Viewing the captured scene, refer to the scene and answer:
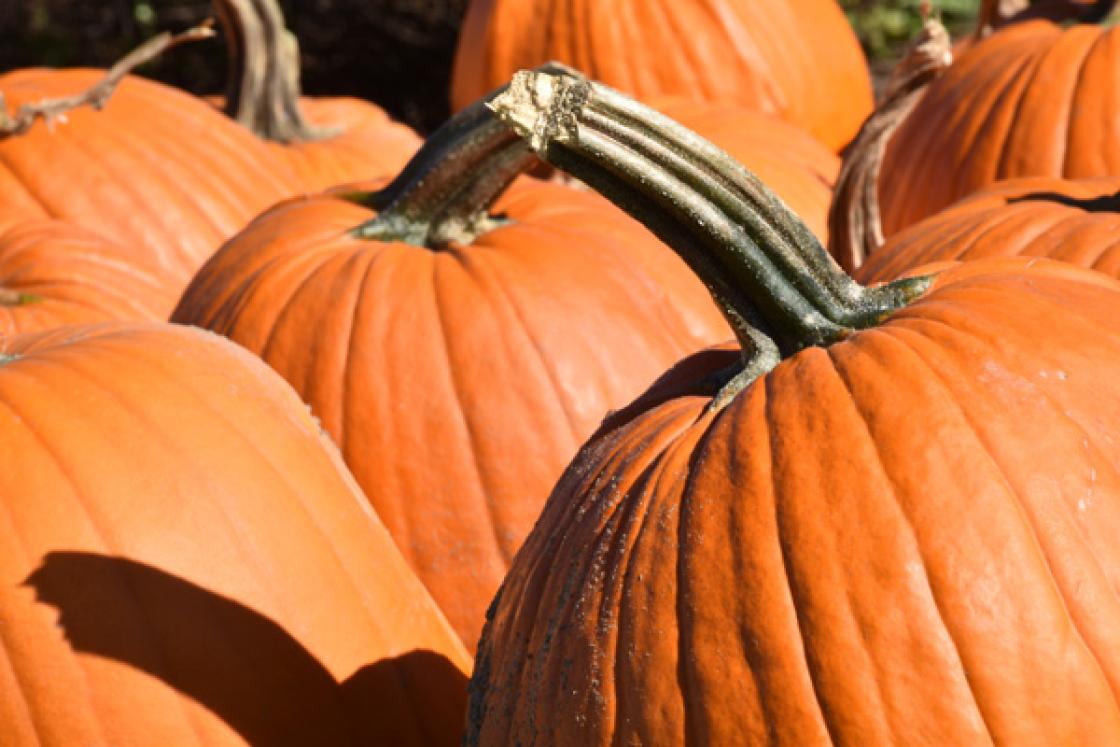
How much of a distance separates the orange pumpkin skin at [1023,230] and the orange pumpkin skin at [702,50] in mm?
2204

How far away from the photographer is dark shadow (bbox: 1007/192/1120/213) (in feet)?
8.16

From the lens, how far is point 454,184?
2.79 m

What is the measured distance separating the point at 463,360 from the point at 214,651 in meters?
0.86

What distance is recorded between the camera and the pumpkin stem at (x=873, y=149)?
254 cm

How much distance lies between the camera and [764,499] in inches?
59.9

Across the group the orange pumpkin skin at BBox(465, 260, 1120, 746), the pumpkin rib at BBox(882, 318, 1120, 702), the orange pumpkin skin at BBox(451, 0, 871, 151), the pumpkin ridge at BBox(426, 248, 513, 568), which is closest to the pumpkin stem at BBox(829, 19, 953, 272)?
the pumpkin ridge at BBox(426, 248, 513, 568)

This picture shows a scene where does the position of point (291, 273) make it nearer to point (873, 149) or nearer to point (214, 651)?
point (214, 651)

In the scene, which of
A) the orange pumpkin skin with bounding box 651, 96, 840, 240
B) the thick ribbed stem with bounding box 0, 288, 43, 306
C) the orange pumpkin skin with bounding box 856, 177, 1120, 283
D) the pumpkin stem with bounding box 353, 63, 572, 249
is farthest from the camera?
the orange pumpkin skin with bounding box 651, 96, 840, 240

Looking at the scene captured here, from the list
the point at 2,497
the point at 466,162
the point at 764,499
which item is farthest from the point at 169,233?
the point at 764,499

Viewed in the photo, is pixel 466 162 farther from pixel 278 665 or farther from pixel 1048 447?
pixel 1048 447

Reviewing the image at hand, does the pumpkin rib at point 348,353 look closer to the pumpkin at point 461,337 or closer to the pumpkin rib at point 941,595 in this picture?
the pumpkin at point 461,337

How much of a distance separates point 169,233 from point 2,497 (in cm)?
237

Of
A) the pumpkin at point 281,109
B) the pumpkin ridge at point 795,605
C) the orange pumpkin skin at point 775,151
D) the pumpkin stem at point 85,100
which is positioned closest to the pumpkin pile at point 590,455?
the pumpkin ridge at point 795,605

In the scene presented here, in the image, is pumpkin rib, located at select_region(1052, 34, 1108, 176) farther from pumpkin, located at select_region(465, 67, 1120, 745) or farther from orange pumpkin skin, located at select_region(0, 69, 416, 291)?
orange pumpkin skin, located at select_region(0, 69, 416, 291)
